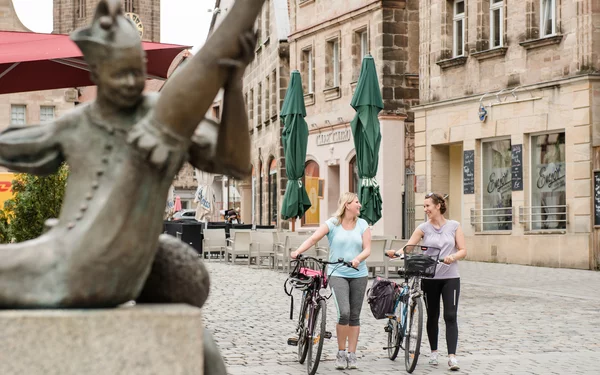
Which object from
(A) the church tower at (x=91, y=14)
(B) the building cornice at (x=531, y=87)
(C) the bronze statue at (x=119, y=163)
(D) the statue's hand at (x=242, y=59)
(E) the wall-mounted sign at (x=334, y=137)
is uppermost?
(A) the church tower at (x=91, y=14)

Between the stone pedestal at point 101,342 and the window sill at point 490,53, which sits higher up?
the window sill at point 490,53

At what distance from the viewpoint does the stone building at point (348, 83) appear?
33.3m

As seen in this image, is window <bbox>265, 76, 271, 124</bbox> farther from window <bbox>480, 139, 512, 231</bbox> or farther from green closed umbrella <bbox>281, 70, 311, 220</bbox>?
green closed umbrella <bbox>281, 70, 311, 220</bbox>

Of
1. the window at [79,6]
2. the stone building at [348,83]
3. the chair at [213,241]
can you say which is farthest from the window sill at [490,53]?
the window at [79,6]

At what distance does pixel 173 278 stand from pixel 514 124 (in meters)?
24.5

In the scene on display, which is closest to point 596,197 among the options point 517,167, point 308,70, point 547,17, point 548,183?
point 548,183

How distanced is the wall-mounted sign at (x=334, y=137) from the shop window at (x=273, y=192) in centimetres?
682

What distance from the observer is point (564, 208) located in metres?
25.1

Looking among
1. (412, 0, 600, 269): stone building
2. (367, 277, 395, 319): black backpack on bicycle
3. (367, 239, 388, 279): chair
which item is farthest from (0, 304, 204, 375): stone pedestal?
(412, 0, 600, 269): stone building

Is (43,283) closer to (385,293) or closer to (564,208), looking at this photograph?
(385,293)

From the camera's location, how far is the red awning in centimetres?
850

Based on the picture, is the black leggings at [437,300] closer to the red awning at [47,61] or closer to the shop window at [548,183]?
the red awning at [47,61]

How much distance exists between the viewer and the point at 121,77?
2.91m

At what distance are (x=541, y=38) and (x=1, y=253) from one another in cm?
2392
